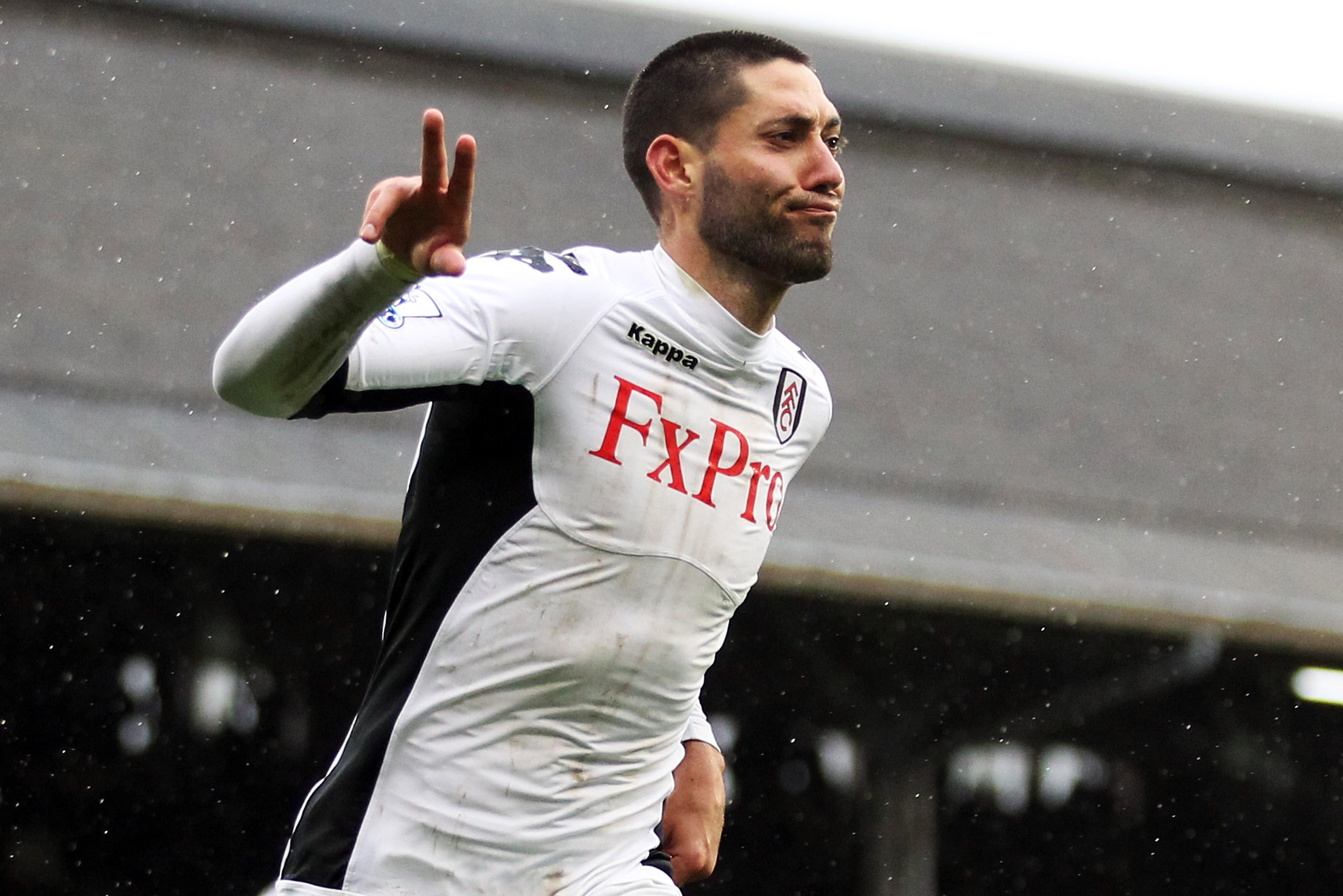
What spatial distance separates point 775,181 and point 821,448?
654cm

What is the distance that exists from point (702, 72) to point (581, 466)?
0.83 metres

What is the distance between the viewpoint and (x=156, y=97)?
8789 millimetres

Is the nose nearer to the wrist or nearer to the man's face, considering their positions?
the man's face

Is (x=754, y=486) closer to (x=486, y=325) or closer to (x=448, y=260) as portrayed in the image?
(x=486, y=325)

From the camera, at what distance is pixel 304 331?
1.89m

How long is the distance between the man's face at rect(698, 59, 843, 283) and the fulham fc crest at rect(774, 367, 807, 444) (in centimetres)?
16

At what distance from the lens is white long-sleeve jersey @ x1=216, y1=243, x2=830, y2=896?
220 centimetres

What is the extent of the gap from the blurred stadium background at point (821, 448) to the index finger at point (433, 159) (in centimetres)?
506

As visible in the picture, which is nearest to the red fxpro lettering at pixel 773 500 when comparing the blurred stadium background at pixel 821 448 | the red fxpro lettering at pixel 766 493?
the red fxpro lettering at pixel 766 493

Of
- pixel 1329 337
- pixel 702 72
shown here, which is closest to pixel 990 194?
pixel 1329 337

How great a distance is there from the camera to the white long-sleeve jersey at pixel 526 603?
2.20m

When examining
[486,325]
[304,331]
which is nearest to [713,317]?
[486,325]

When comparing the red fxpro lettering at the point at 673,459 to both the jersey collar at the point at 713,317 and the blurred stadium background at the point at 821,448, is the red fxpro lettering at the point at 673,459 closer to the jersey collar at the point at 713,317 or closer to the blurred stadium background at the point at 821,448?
the jersey collar at the point at 713,317

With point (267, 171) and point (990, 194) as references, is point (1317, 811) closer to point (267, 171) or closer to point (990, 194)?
point (990, 194)
